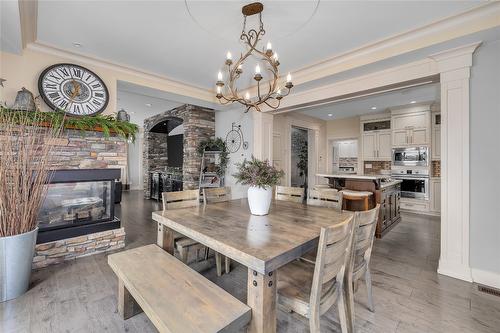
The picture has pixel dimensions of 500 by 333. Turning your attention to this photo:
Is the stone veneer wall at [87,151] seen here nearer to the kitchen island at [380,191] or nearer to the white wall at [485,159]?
the kitchen island at [380,191]

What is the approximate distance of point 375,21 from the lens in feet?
7.48

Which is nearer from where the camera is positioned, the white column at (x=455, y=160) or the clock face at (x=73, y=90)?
the white column at (x=455, y=160)

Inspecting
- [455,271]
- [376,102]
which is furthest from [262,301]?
[376,102]

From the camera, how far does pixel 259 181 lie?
2025 mm

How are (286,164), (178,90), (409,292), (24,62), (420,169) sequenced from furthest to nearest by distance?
(286,164) < (420,169) < (178,90) < (24,62) < (409,292)

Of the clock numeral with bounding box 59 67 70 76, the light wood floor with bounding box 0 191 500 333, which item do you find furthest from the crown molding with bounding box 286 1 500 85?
the clock numeral with bounding box 59 67 70 76

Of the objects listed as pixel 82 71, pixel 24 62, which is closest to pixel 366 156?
pixel 82 71

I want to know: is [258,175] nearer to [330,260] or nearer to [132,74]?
[330,260]

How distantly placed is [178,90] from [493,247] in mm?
4782

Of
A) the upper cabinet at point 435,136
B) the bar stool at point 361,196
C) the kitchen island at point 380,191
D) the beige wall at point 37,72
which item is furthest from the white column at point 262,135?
the upper cabinet at point 435,136

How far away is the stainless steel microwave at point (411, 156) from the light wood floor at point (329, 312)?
323cm

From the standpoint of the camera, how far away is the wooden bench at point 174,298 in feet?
3.58

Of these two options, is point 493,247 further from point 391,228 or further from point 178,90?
point 178,90

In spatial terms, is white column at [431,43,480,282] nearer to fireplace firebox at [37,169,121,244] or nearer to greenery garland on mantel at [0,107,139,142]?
greenery garland on mantel at [0,107,139,142]
